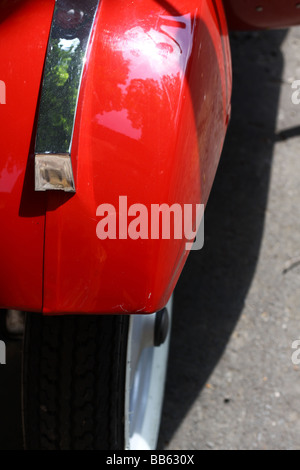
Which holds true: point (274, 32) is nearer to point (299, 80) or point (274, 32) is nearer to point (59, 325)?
point (299, 80)

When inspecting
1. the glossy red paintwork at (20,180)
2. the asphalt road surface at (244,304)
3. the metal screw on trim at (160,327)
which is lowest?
the asphalt road surface at (244,304)

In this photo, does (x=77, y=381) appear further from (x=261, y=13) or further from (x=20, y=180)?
(x=261, y=13)

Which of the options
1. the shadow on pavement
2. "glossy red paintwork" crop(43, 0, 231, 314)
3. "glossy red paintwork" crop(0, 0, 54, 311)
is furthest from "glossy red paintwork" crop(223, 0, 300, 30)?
the shadow on pavement

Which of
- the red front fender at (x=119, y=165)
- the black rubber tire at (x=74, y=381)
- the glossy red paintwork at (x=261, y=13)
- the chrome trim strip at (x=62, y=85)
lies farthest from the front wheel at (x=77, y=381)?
the glossy red paintwork at (x=261, y=13)

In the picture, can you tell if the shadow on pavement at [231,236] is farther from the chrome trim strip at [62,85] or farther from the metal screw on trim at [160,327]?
the chrome trim strip at [62,85]

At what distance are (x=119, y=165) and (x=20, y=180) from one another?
0.16m

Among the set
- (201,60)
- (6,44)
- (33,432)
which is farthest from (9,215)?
(33,432)

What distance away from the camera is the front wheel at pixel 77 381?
3.78 feet

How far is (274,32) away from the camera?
2391 mm

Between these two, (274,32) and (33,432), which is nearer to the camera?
(33,432)

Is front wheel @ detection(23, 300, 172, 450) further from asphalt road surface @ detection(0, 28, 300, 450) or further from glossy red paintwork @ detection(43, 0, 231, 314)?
asphalt road surface @ detection(0, 28, 300, 450)

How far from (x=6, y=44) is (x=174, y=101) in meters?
0.29

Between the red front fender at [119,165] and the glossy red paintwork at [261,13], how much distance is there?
355mm

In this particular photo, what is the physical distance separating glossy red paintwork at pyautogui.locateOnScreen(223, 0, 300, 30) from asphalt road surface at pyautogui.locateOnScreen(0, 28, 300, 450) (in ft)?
2.61
